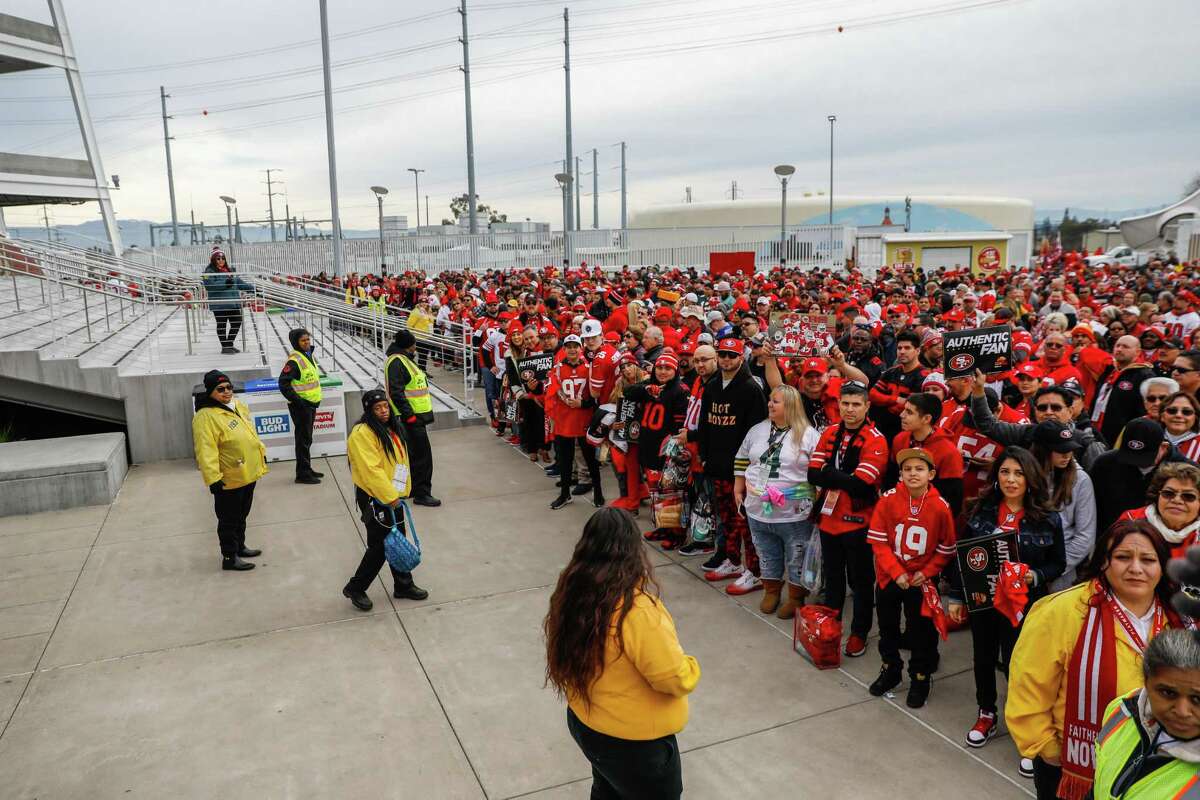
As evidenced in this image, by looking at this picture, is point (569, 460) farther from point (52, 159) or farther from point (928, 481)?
point (52, 159)

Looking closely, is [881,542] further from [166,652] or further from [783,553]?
[166,652]

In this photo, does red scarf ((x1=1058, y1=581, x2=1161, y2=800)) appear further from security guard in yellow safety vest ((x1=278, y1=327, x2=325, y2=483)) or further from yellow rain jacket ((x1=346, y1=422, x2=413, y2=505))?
security guard in yellow safety vest ((x1=278, y1=327, x2=325, y2=483))

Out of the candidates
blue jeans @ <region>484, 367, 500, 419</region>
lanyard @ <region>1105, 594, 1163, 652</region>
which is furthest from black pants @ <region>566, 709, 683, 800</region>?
blue jeans @ <region>484, 367, 500, 419</region>

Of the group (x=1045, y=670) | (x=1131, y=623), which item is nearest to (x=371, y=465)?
(x=1045, y=670)

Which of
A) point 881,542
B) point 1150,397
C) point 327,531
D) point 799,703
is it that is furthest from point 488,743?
point 1150,397

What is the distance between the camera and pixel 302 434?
1047cm

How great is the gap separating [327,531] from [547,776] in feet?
16.2

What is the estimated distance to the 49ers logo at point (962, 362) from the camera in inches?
225

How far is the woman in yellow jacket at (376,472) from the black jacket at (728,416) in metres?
2.55

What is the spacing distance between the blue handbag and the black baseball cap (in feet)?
15.9

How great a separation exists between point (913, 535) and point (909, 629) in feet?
2.30

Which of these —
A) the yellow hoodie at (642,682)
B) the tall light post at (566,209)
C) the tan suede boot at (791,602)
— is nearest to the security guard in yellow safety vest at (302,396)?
the tan suede boot at (791,602)

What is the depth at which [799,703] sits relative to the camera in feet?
17.0

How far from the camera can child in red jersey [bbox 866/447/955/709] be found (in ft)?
15.7
